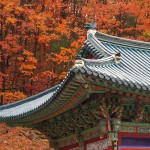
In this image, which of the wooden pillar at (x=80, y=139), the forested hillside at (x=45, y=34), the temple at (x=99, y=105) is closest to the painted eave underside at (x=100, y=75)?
the temple at (x=99, y=105)

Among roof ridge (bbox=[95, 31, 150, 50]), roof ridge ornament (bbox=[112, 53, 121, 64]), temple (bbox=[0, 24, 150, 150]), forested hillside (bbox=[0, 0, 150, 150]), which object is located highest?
forested hillside (bbox=[0, 0, 150, 150])

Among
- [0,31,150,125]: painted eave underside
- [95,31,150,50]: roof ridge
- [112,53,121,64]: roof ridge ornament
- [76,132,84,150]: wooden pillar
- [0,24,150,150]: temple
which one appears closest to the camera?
[0,31,150,125]: painted eave underside

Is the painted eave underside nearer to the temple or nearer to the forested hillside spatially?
the temple

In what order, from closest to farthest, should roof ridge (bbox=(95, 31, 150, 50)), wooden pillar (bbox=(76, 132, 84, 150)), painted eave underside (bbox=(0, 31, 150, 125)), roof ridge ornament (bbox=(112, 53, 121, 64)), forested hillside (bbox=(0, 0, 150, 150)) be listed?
painted eave underside (bbox=(0, 31, 150, 125)) < roof ridge ornament (bbox=(112, 53, 121, 64)) < wooden pillar (bbox=(76, 132, 84, 150)) < roof ridge (bbox=(95, 31, 150, 50)) < forested hillside (bbox=(0, 0, 150, 150))

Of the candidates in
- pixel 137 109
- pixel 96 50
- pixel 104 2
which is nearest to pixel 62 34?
pixel 104 2

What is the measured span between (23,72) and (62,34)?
17.7ft

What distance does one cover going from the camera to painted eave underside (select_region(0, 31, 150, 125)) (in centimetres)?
809

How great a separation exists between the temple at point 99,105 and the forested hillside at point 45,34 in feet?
40.6

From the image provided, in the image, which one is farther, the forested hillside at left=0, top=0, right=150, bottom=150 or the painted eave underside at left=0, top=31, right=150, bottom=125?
the forested hillside at left=0, top=0, right=150, bottom=150

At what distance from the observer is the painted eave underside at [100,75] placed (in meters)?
8.09

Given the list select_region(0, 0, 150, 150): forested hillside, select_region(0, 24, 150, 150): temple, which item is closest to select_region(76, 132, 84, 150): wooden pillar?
select_region(0, 24, 150, 150): temple

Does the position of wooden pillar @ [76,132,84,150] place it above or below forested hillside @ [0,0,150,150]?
below

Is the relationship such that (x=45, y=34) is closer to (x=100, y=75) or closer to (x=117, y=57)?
(x=117, y=57)

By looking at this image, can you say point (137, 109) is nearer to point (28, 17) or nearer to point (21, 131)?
point (21, 131)
